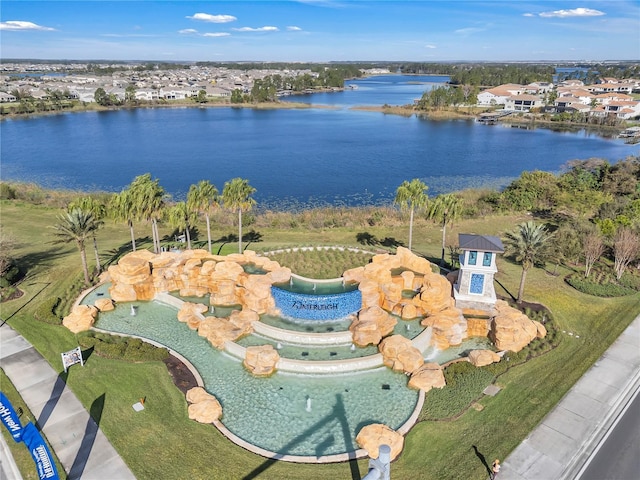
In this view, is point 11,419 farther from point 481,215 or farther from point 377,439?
point 481,215

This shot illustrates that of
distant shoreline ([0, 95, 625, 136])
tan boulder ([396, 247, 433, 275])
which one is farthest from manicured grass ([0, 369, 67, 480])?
distant shoreline ([0, 95, 625, 136])

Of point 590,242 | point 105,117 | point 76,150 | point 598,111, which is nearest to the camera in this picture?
point 590,242

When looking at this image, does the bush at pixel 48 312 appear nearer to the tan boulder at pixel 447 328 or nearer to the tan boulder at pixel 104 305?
the tan boulder at pixel 104 305

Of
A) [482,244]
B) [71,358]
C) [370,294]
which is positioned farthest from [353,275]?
[71,358]

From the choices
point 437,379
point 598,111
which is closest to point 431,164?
point 437,379

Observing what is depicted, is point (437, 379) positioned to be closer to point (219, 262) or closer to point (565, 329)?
point (565, 329)

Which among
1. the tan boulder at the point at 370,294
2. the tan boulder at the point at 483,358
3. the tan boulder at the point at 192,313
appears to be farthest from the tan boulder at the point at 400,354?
the tan boulder at the point at 192,313
